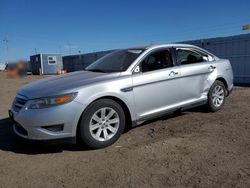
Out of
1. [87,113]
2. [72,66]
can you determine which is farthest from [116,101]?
[72,66]

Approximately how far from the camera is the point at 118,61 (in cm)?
450

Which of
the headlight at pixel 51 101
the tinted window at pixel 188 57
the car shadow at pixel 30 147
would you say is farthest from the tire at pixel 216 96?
the headlight at pixel 51 101

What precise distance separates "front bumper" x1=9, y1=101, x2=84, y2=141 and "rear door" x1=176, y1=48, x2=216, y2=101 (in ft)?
7.28

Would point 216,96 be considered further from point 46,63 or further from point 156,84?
point 46,63

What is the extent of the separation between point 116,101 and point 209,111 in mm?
2580

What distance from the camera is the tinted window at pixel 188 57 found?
4.74 m

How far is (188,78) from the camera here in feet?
15.3

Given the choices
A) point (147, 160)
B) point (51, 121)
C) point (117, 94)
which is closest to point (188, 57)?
point (117, 94)

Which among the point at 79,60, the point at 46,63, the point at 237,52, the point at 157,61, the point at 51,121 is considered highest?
the point at 79,60

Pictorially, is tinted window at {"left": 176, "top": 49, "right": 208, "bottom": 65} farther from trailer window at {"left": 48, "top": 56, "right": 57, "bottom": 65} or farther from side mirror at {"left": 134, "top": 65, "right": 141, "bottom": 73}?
trailer window at {"left": 48, "top": 56, "right": 57, "bottom": 65}

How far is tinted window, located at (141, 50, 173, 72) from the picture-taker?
13.9ft

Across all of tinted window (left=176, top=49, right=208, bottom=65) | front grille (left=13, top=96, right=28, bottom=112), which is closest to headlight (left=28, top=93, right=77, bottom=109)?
front grille (left=13, top=96, right=28, bottom=112)

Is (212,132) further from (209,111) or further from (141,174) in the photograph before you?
(141,174)

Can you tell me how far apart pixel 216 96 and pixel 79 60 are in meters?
26.4
